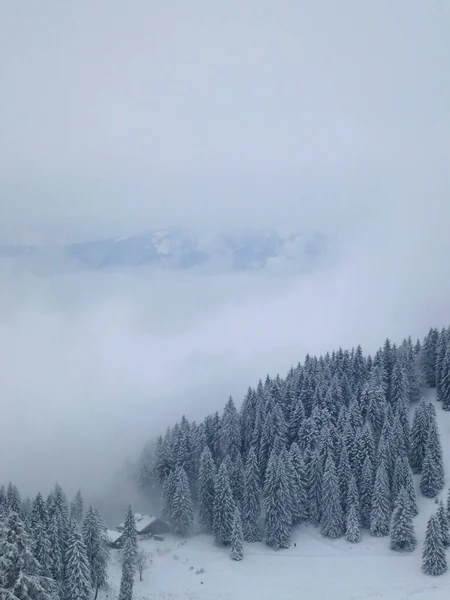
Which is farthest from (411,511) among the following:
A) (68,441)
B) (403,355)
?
(68,441)

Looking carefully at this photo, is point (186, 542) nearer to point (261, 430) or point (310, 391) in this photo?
point (261, 430)

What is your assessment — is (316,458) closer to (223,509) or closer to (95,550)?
(223,509)

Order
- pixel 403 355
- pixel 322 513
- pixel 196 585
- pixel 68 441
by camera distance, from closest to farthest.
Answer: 1. pixel 196 585
2. pixel 322 513
3. pixel 403 355
4. pixel 68 441

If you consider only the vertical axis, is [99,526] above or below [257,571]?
above

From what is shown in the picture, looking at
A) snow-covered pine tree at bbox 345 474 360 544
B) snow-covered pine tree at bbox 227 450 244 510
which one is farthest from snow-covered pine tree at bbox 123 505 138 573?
snow-covered pine tree at bbox 345 474 360 544

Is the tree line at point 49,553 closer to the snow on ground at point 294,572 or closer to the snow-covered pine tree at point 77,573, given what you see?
the snow-covered pine tree at point 77,573

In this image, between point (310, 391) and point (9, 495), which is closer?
point (9, 495)

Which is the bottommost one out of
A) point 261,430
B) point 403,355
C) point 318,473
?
point 318,473
